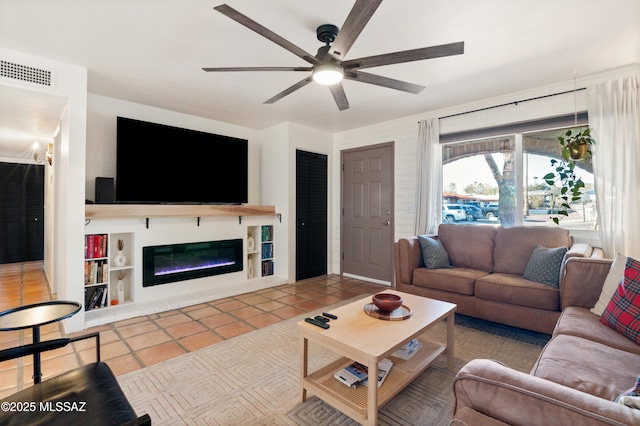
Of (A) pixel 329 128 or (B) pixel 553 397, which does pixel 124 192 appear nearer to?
(A) pixel 329 128

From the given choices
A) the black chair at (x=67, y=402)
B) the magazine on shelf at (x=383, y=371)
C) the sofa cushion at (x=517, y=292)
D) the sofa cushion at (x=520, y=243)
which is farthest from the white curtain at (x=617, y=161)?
the black chair at (x=67, y=402)

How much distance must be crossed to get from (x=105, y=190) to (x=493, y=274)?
4.19 metres

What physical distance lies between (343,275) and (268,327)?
234cm

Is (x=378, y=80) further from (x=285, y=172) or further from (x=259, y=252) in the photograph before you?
(x=259, y=252)

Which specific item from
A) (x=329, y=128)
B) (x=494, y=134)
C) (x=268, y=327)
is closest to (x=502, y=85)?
(x=494, y=134)

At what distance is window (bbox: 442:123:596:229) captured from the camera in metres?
3.20

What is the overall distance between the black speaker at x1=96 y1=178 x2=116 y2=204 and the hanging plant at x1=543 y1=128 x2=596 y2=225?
15.2 feet

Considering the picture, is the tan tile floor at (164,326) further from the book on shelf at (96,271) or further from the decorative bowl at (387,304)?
the decorative bowl at (387,304)

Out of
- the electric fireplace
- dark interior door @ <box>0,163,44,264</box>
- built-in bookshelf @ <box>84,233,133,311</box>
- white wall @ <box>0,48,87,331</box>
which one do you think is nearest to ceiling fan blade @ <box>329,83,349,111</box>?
white wall @ <box>0,48,87,331</box>

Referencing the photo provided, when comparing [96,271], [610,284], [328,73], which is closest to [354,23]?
[328,73]

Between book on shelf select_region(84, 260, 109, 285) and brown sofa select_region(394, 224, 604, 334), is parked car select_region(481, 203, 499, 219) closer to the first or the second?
brown sofa select_region(394, 224, 604, 334)

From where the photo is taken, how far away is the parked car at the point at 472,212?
3.88 metres

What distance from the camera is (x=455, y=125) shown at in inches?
153

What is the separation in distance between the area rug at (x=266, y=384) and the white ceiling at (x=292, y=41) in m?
2.44
